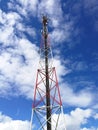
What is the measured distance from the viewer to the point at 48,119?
223ft

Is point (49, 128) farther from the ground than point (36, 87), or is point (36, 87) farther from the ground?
point (36, 87)

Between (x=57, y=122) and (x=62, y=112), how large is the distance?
2.18 meters

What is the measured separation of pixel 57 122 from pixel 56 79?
8.64 meters

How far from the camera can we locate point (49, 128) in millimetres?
68000

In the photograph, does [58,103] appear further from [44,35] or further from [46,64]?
[44,35]

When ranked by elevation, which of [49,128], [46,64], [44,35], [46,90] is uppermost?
[44,35]

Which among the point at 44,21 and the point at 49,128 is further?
the point at 44,21

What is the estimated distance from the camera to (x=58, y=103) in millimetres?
68750

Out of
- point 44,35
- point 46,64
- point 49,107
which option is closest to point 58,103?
point 49,107

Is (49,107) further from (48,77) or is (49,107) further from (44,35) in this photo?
(44,35)

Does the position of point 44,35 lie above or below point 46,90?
above

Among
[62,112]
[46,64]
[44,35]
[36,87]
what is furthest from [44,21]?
[62,112]

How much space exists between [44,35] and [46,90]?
492 inches

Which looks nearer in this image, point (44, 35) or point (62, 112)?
point (62, 112)
